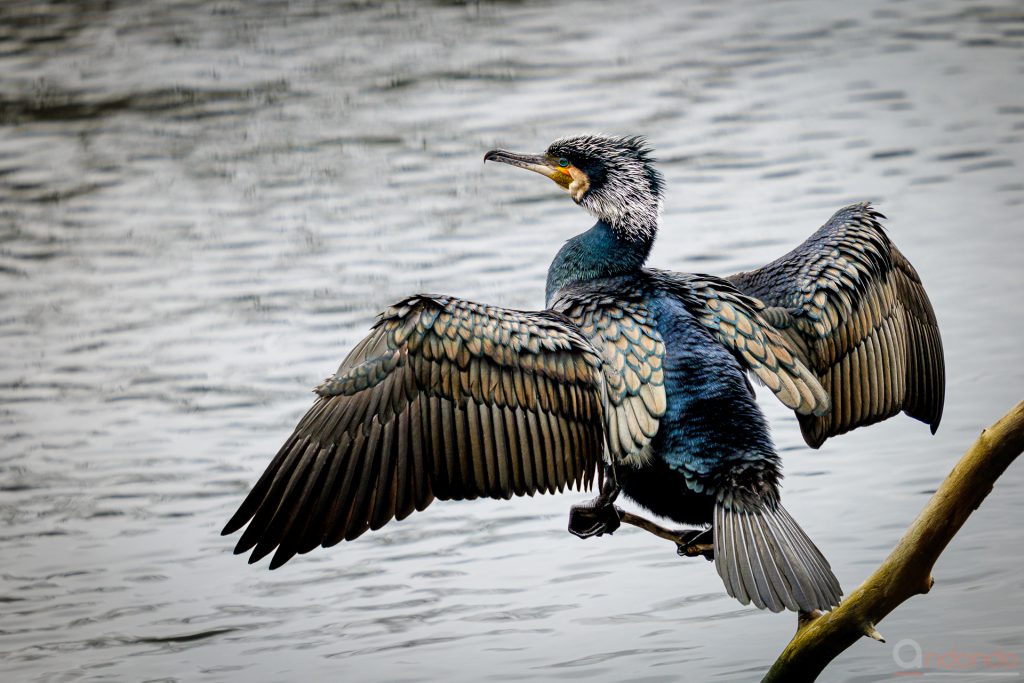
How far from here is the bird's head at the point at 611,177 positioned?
5.58 metres

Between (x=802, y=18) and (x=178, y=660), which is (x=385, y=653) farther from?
(x=802, y=18)

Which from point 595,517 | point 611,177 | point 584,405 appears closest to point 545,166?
point 611,177

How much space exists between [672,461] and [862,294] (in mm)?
1061

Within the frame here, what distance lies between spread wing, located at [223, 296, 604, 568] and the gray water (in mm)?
A: 1597

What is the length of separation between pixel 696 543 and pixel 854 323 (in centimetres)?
99

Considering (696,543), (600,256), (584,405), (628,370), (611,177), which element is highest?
(611,177)

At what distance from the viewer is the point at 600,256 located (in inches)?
219

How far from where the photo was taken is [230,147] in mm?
12961

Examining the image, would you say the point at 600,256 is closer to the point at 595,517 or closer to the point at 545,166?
the point at 545,166

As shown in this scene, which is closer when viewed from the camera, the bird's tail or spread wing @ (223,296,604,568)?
the bird's tail

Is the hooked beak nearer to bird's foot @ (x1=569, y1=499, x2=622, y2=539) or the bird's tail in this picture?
bird's foot @ (x1=569, y1=499, x2=622, y2=539)

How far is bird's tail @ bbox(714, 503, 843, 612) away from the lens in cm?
455

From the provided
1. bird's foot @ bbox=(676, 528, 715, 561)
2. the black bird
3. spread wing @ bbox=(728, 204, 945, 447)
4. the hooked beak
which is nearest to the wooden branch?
the black bird

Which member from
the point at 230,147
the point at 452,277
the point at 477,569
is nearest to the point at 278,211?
the point at 230,147
